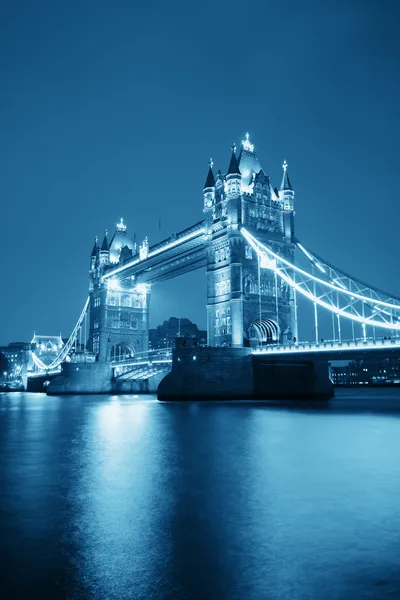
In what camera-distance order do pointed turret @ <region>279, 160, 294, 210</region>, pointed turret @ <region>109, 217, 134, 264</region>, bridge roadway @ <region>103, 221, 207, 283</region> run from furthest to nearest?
1. pointed turret @ <region>109, 217, 134, 264</region>
2. bridge roadway @ <region>103, 221, 207, 283</region>
3. pointed turret @ <region>279, 160, 294, 210</region>

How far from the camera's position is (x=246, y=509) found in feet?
28.5

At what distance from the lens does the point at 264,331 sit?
1812 inches

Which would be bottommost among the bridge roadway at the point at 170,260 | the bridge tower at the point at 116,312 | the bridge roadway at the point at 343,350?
the bridge roadway at the point at 343,350

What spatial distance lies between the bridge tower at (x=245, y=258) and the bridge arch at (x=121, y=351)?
27.5m

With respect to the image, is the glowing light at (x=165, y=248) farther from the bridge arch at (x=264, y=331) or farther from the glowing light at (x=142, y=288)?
the bridge arch at (x=264, y=331)

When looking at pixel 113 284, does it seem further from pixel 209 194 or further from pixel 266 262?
pixel 266 262

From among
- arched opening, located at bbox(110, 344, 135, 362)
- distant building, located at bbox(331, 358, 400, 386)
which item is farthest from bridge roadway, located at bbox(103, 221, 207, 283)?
distant building, located at bbox(331, 358, 400, 386)

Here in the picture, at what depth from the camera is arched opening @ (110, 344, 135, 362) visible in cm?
7129

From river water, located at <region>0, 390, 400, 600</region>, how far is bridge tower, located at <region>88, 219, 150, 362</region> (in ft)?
172

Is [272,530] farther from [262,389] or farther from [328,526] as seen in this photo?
[262,389]

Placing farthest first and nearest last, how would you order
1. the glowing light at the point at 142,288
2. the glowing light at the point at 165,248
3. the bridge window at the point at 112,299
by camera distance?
1. the glowing light at the point at 142,288
2. the bridge window at the point at 112,299
3. the glowing light at the point at 165,248

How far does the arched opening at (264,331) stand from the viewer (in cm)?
4459

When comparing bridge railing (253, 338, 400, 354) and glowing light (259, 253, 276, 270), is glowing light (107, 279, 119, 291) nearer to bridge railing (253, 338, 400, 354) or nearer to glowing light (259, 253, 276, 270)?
glowing light (259, 253, 276, 270)

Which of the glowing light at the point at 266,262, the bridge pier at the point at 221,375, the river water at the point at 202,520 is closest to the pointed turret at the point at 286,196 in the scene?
the glowing light at the point at 266,262
